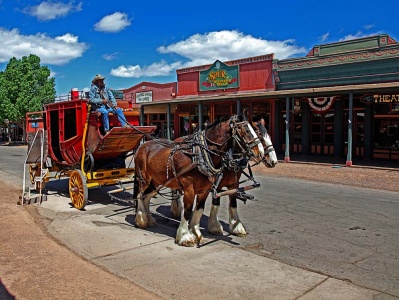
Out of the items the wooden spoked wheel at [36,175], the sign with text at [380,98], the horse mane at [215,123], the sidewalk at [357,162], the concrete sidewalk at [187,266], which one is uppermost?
the sign with text at [380,98]

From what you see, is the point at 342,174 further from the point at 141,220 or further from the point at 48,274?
the point at 48,274

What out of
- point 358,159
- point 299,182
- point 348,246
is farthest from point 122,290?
point 358,159

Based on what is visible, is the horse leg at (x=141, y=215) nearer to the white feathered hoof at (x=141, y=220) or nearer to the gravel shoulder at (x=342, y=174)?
the white feathered hoof at (x=141, y=220)

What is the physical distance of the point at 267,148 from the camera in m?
5.89

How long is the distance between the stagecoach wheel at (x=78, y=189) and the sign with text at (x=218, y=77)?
57.0 ft

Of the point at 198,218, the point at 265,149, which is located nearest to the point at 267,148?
the point at 265,149

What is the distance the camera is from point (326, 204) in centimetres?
972

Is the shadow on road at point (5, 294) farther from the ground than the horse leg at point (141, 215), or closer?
closer

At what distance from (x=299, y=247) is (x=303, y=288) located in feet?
5.49

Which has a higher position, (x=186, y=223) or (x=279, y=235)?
(x=186, y=223)

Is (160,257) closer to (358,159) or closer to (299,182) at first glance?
(299,182)

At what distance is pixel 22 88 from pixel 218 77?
22786 mm

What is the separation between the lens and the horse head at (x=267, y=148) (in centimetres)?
582

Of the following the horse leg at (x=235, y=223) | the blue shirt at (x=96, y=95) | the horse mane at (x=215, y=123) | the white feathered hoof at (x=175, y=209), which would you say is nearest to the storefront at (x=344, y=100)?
the blue shirt at (x=96, y=95)
